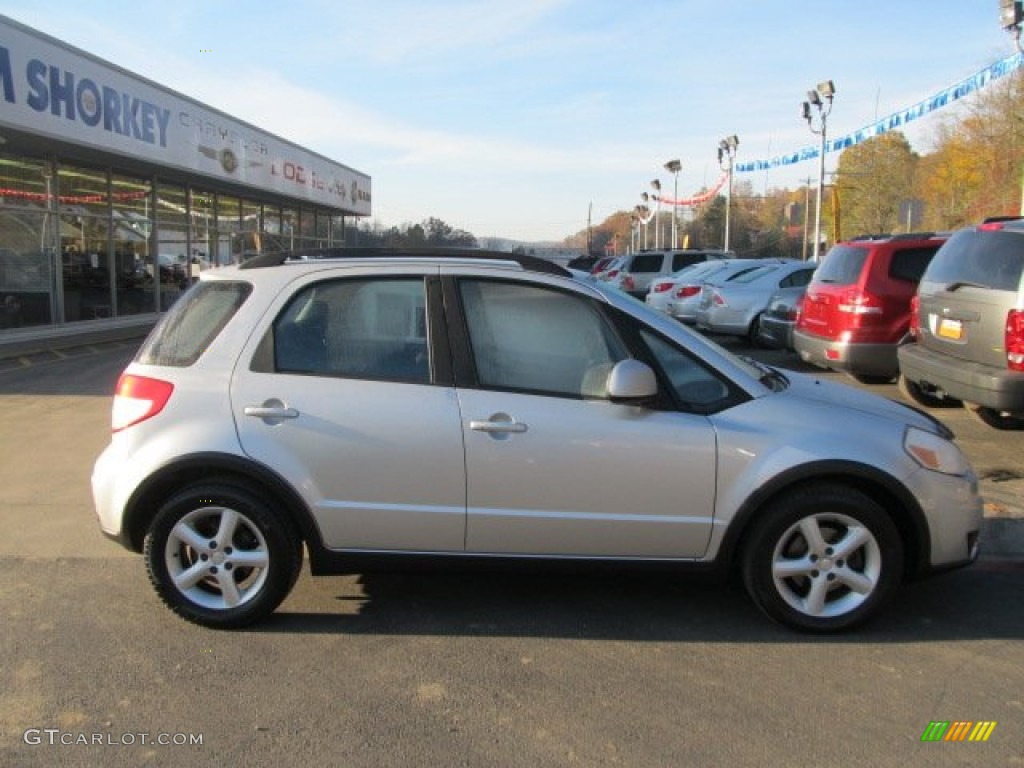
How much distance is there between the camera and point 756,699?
10.7 ft

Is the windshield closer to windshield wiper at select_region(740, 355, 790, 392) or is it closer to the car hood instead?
windshield wiper at select_region(740, 355, 790, 392)

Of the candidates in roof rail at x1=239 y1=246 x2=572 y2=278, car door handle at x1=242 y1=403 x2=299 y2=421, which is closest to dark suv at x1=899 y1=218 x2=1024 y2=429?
roof rail at x1=239 y1=246 x2=572 y2=278

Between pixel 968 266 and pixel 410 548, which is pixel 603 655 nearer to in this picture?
pixel 410 548

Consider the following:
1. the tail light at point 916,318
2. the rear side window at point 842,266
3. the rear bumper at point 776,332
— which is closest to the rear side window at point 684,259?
the rear bumper at point 776,332

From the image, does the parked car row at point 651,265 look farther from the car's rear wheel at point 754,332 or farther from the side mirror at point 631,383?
the side mirror at point 631,383

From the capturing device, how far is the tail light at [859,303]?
863 centimetres

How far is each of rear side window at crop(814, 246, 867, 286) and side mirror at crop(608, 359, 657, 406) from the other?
6090mm

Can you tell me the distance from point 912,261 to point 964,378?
9.56ft

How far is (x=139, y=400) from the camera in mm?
3840

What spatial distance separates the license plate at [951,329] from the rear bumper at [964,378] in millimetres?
169

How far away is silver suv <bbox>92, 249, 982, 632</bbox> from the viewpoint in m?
3.67

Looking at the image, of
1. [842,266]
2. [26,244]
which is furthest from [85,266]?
[842,266]

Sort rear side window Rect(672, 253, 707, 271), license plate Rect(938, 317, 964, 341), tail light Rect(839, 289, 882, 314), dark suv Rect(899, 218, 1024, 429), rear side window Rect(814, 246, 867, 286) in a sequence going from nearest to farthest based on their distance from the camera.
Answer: dark suv Rect(899, 218, 1024, 429) < license plate Rect(938, 317, 964, 341) < tail light Rect(839, 289, 882, 314) < rear side window Rect(814, 246, 867, 286) < rear side window Rect(672, 253, 707, 271)

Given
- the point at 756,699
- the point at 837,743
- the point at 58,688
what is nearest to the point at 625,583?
the point at 756,699
